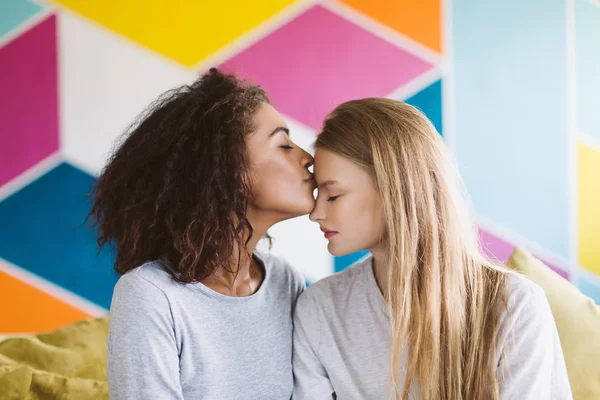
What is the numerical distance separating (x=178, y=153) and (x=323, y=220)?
351mm

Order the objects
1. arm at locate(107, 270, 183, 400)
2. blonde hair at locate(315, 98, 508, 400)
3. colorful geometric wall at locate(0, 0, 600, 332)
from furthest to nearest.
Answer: colorful geometric wall at locate(0, 0, 600, 332) < blonde hair at locate(315, 98, 508, 400) < arm at locate(107, 270, 183, 400)

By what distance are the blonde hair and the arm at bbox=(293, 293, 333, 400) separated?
18cm

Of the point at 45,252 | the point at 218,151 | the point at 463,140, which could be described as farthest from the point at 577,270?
the point at 45,252

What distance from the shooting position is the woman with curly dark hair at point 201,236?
3.92 feet

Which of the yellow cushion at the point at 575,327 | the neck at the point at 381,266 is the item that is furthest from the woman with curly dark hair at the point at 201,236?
the yellow cushion at the point at 575,327

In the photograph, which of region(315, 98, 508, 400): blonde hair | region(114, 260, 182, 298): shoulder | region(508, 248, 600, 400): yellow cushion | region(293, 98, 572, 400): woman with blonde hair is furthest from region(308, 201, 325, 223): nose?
region(508, 248, 600, 400): yellow cushion

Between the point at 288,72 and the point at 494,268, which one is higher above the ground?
the point at 288,72

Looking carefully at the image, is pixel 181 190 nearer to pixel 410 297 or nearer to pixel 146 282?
pixel 146 282

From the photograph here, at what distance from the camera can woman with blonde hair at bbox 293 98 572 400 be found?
48.6 inches

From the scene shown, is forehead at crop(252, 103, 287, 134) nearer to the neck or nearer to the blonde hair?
the blonde hair

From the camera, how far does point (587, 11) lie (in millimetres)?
2172

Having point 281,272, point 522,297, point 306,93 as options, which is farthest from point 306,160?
point 306,93

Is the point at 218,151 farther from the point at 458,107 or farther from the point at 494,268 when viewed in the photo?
the point at 458,107

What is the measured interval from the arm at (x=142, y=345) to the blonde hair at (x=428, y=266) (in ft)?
1.47
